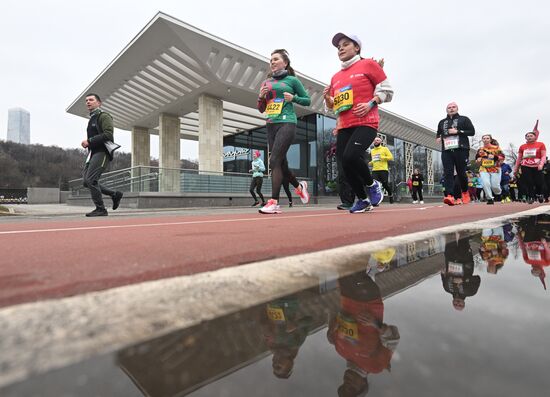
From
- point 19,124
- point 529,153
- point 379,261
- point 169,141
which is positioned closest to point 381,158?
point 529,153

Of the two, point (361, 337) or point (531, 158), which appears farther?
point (531, 158)

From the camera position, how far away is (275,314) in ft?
1.94

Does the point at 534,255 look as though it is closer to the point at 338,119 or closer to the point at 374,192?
the point at 338,119

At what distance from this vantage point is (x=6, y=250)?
1.46m

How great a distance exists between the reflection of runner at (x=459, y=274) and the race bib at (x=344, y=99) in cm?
300

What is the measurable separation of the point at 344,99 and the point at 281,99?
83cm

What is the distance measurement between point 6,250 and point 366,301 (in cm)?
155

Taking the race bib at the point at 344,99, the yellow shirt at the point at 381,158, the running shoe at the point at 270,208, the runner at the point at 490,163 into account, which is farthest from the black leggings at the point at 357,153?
the runner at the point at 490,163

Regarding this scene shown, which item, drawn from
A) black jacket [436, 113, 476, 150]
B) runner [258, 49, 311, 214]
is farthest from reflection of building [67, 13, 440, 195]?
black jacket [436, 113, 476, 150]

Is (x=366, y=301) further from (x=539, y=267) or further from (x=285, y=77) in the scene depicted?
(x=285, y=77)

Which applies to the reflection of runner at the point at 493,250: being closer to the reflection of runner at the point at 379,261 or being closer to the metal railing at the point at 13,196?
the reflection of runner at the point at 379,261

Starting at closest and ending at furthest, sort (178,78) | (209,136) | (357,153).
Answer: (357,153) → (178,78) → (209,136)

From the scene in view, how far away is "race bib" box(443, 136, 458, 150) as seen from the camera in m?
6.88

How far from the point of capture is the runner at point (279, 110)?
438 centimetres
